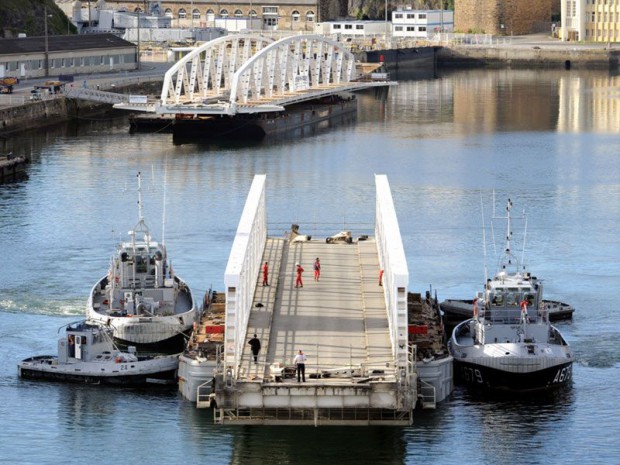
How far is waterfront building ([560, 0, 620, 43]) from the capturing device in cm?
16475

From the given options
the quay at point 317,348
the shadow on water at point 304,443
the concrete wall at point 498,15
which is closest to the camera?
the quay at point 317,348

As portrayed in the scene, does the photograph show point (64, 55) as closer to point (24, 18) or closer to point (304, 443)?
point (24, 18)

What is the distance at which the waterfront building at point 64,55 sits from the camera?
368 feet

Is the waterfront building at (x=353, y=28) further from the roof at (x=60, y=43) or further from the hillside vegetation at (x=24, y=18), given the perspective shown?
the roof at (x=60, y=43)

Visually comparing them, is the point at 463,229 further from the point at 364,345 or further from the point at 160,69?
the point at 160,69

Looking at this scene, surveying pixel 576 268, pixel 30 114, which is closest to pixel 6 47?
pixel 30 114

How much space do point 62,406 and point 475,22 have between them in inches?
5362

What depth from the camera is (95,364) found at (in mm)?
41875

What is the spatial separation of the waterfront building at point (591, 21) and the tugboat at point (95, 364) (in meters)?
127

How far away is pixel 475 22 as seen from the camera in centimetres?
17275

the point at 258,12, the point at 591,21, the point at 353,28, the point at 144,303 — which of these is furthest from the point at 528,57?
the point at 144,303

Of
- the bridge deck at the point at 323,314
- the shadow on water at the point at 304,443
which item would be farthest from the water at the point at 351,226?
the bridge deck at the point at 323,314

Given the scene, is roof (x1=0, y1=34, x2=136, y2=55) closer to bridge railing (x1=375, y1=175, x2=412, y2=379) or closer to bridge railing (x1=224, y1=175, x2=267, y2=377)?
bridge railing (x1=224, y1=175, x2=267, y2=377)

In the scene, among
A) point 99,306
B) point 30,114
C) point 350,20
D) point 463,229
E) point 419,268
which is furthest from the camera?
point 350,20
